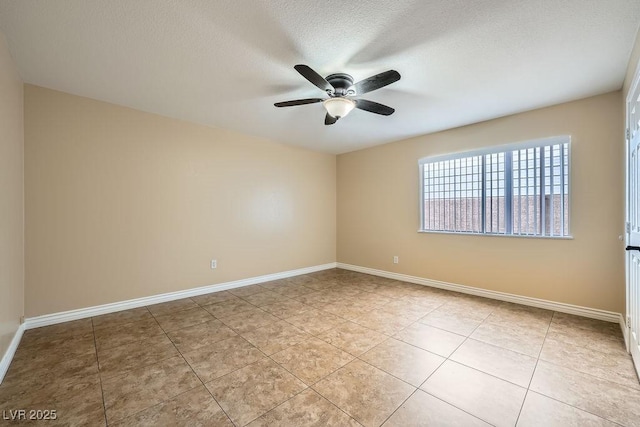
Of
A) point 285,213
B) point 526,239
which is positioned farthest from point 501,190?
point 285,213

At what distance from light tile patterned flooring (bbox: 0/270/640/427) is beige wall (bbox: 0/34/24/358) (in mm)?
387

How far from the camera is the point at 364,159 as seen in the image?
516 cm

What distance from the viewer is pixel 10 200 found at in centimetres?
217

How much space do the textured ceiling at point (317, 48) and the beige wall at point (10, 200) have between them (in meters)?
0.26

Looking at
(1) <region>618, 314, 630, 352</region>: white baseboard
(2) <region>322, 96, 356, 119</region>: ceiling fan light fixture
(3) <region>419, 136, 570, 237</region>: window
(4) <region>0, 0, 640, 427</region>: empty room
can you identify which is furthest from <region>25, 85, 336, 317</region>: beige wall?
(1) <region>618, 314, 630, 352</region>: white baseboard

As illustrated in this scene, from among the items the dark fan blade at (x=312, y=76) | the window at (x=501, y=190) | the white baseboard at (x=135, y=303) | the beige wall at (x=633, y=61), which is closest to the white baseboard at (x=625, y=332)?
the window at (x=501, y=190)

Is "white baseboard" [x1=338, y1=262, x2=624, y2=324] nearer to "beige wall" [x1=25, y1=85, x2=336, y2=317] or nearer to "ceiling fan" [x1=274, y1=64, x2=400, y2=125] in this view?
"beige wall" [x1=25, y1=85, x2=336, y2=317]

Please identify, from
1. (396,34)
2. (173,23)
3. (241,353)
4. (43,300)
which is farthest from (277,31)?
(43,300)

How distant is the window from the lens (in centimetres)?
312

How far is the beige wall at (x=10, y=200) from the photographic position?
1.94 meters

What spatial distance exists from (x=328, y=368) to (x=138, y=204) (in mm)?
2931

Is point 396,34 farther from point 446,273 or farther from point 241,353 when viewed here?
point 446,273

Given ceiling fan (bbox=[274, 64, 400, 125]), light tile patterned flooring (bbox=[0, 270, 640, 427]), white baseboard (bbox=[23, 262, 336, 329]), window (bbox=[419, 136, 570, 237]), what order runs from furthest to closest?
1. window (bbox=[419, 136, 570, 237])
2. white baseboard (bbox=[23, 262, 336, 329])
3. ceiling fan (bbox=[274, 64, 400, 125])
4. light tile patterned flooring (bbox=[0, 270, 640, 427])

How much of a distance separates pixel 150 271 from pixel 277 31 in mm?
3122
